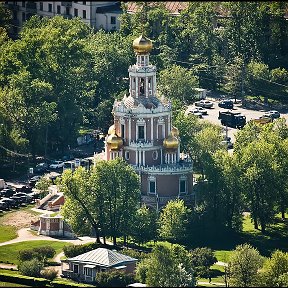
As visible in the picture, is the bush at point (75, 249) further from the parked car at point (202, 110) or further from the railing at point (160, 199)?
the parked car at point (202, 110)

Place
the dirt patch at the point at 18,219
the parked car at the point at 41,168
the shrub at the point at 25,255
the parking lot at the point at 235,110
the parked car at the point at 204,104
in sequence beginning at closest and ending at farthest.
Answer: the shrub at the point at 25,255 → the dirt patch at the point at 18,219 → the parked car at the point at 41,168 → the parking lot at the point at 235,110 → the parked car at the point at 204,104

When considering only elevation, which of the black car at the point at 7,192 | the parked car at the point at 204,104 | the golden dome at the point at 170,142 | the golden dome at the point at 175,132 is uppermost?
the parked car at the point at 204,104

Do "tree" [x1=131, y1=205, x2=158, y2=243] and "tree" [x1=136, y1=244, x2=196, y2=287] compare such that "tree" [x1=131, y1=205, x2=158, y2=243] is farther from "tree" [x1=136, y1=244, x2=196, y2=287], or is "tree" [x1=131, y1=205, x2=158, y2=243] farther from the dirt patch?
"tree" [x1=136, y1=244, x2=196, y2=287]

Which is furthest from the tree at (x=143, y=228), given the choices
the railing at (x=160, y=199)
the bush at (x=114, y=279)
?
the bush at (x=114, y=279)

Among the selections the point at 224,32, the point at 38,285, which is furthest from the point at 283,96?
the point at 38,285

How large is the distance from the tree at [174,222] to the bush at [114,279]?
1346cm

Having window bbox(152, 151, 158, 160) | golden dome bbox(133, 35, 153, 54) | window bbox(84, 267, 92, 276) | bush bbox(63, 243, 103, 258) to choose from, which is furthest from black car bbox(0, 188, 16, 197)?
window bbox(84, 267, 92, 276)

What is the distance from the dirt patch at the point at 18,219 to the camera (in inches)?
6014

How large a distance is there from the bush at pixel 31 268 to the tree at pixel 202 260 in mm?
9839

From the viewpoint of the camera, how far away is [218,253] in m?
145

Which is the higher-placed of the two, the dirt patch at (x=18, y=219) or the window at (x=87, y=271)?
the dirt patch at (x=18, y=219)

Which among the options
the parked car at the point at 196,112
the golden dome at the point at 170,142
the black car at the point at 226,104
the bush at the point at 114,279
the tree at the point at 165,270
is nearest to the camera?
the tree at the point at 165,270

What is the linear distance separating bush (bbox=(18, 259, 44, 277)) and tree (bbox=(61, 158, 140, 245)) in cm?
943

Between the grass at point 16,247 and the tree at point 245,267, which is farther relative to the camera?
the grass at point 16,247
